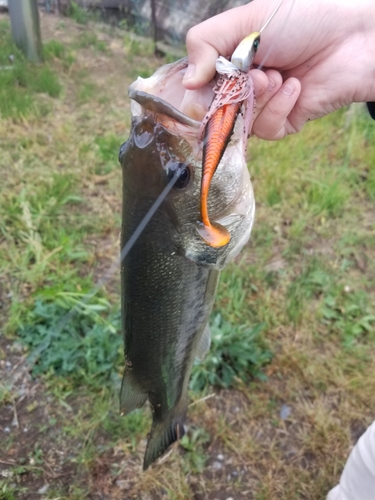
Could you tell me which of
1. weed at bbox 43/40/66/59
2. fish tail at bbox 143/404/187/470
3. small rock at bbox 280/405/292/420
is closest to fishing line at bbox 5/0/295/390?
fish tail at bbox 143/404/187/470

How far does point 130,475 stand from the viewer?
2.43m

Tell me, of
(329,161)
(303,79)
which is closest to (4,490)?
(303,79)

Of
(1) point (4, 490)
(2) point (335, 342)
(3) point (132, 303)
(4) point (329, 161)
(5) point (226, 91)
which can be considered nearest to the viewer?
(5) point (226, 91)

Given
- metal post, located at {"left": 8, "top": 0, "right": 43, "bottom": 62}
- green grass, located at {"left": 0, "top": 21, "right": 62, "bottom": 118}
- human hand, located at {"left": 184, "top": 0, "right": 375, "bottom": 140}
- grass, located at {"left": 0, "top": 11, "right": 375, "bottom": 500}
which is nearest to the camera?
human hand, located at {"left": 184, "top": 0, "right": 375, "bottom": 140}

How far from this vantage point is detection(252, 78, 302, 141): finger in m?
1.72

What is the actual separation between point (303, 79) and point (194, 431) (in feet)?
5.97

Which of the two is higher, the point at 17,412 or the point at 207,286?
the point at 207,286

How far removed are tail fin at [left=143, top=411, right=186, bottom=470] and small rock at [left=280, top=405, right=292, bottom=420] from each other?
940 mm

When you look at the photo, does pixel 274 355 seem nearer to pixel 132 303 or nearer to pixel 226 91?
pixel 132 303

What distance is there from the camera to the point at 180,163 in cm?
130

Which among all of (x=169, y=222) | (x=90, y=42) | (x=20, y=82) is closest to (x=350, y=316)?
(x=169, y=222)

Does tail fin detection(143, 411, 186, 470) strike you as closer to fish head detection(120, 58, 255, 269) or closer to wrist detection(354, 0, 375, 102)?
fish head detection(120, 58, 255, 269)

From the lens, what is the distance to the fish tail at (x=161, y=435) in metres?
1.94

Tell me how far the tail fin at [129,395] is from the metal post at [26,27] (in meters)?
3.96
